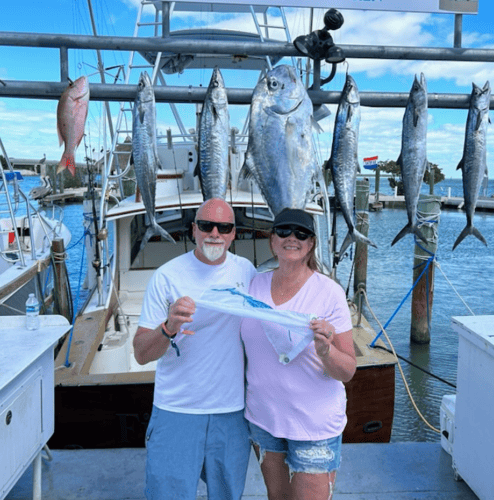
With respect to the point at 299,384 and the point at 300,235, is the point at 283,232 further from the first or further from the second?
the point at 299,384

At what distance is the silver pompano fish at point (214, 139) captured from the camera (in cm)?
229

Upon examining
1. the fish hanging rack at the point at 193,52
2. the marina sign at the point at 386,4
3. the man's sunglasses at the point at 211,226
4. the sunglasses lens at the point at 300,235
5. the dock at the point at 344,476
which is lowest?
the dock at the point at 344,476

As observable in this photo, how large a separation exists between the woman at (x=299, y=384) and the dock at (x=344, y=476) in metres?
0.87

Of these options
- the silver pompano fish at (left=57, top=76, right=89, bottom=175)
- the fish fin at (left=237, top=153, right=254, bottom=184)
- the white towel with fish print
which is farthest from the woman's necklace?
the silver pompano fish at (left=57, top=76, right=89, bottom=175)

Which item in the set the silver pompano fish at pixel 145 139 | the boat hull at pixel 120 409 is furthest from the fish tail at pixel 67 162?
the boat hull at pixel 120 409

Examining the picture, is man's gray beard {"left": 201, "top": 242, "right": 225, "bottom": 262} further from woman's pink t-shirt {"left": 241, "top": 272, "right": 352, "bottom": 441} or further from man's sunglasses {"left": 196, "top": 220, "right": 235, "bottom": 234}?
woman's pink t-shirt {"left": 241, "top": 272, "right": 352, "bottom": 441}

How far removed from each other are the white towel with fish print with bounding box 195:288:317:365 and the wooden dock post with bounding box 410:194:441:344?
6.44 m

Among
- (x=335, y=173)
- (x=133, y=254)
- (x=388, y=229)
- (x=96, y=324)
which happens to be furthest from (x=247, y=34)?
(x=388, y=229)

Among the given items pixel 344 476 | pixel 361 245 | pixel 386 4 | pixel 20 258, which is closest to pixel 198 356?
pixel 344 476

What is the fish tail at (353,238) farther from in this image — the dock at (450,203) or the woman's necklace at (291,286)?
the dock at (450,203)

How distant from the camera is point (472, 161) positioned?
2.52 m

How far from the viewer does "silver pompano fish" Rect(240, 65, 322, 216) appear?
2.28 meters

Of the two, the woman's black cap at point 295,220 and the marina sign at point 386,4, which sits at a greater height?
the marina sign at point 386,4

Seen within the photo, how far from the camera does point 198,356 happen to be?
2.00 meters
